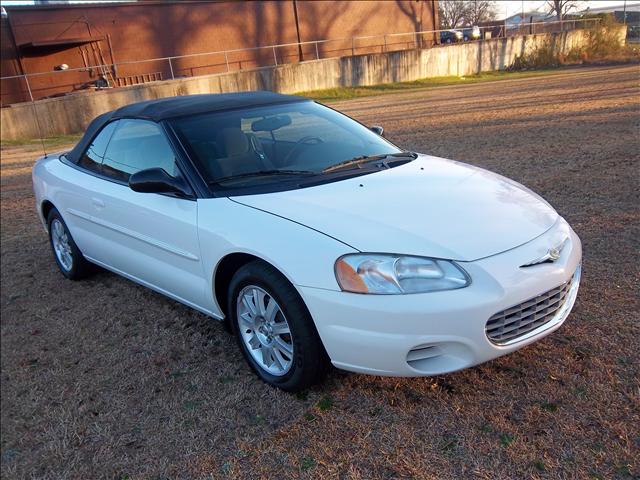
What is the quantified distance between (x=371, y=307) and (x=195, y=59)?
26966mm

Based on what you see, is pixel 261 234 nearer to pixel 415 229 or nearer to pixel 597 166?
pixel 415 229

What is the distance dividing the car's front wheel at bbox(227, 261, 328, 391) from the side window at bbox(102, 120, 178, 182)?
3.14 feet

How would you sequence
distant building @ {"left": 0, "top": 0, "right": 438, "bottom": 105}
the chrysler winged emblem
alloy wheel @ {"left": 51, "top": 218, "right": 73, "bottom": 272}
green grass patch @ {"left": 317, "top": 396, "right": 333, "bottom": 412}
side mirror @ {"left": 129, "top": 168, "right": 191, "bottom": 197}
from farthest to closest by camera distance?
distant building @ {"left": 0, "top": 0, "right": 438, "bottom": 105}, alloy wheel @ {"left": 51, "top": 218, "right": 73, "bottom": 272}, side mirror @ {"left": 129, "top": 168, "right": 191, "bottom": 197}, green grass patch @ {"left": 317, "top": 396, "right": 333, "bottom": 412}, the chrysler winged emblem

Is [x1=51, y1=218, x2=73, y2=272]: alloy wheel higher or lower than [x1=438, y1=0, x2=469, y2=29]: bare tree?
lower

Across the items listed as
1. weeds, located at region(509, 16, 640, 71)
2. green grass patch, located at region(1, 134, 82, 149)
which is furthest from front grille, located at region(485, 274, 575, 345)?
weeds, located at region(509, 16, 640, 71)

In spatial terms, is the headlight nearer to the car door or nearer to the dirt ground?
the dirt ground

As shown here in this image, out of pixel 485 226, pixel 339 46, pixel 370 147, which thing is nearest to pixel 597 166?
pixel 370 147

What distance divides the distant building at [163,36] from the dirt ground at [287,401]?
18.6 meters

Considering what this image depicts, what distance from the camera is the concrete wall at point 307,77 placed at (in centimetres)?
1817

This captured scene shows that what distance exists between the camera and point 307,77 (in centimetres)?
2406

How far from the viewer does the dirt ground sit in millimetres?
2449

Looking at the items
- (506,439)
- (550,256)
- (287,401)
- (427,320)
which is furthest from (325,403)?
(550,256)

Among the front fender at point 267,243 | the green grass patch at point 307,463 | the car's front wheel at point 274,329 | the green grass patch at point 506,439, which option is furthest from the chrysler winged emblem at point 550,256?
the green grass patch at point 307,463

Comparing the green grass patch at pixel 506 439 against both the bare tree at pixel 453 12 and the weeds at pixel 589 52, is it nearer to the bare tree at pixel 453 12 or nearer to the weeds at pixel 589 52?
the weeds at pixel 589 52
